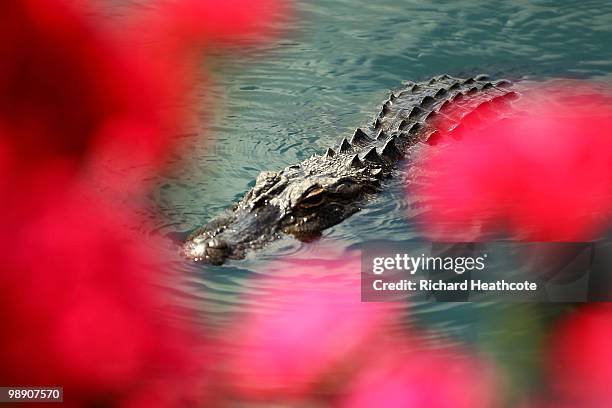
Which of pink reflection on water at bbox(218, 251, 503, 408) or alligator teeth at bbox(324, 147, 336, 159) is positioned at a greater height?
alligator teeth at bbox(324, 147, 336, 159)

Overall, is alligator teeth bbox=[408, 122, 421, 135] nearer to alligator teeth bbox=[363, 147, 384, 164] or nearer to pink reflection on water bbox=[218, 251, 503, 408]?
alligator teeth bbox=[363, 147, 384, 164]

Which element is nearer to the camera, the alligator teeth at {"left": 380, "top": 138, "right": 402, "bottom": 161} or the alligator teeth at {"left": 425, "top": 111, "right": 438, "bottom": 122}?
the alligator teeth at {"left": 380, "top": 138, "right": 402, "bottom": 161}

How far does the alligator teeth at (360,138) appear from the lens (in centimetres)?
174

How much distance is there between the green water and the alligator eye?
6 centimetres

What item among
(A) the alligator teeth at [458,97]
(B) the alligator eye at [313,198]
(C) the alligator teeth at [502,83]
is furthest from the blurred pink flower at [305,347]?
(C) the alligator teeth at [502,83]

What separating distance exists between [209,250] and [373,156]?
0.51 m

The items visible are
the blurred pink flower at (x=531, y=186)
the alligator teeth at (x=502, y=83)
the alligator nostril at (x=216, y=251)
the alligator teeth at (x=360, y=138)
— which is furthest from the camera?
the alligator teeth at (x=502, y=83)

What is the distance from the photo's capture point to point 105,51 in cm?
50

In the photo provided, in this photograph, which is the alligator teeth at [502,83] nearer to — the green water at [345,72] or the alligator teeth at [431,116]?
the green water at [345,72]

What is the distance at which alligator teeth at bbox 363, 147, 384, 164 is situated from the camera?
1.64 meters

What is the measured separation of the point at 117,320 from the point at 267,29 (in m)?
1.77

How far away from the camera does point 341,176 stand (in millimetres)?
1544

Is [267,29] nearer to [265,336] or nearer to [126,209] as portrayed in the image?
[126,209]

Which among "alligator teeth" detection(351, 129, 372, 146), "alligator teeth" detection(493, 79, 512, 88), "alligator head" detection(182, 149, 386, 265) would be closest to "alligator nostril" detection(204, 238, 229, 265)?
"alligator head" detection(182, 149, 386, 265)
